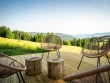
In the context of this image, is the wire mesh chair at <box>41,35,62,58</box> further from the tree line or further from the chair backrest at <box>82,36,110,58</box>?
the tree line

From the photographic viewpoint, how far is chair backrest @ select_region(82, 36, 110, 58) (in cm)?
245

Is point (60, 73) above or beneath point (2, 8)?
beneath

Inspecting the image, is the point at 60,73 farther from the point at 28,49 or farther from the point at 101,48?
the point at 28,49

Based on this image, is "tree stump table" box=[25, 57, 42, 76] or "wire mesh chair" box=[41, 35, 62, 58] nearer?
"tree stump table" box=[25, 57, 42, 76]

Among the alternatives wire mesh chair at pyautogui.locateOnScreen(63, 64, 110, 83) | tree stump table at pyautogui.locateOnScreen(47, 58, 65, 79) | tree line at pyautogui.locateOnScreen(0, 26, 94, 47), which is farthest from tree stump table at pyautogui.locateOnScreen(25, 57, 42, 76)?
tree line at pyautogui.locateOnScreen(0, 26, 94, 47)

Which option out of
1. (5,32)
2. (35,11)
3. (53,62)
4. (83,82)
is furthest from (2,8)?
(83,82)

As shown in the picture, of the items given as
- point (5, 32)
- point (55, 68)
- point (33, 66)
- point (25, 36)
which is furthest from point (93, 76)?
point (25, 36)

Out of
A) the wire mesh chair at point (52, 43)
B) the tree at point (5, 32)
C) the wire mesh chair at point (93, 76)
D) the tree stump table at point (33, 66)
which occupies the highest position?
the tree at point (5, 32)

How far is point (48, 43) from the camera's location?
3967mm

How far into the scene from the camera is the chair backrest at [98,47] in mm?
2447

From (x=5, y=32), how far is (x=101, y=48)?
7104mm

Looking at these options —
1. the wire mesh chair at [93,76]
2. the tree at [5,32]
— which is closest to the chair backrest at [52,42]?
the wire mesh chair at [93,76]

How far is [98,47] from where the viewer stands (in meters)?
2.66

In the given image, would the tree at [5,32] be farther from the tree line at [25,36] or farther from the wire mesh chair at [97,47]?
the wire mesh chair at [97,47]
